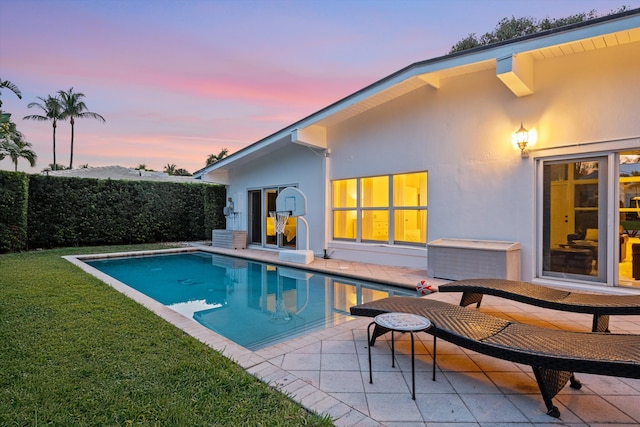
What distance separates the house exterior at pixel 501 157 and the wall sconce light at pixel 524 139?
0.11 feet

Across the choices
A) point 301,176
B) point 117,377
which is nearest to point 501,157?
point 301,176

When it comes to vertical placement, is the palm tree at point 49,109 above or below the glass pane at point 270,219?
above

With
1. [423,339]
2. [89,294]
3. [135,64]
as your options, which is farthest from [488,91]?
[135,64]

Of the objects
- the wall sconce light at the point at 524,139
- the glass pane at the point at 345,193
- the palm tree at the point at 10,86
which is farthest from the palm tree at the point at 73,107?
the wall sconce light at the point at 524,139

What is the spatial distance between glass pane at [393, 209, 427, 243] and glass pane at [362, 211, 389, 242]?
0.35 m

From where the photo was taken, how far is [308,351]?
368 centimetres

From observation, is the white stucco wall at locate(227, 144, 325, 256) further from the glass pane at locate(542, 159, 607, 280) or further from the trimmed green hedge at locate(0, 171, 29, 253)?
the trimmed green hedge at locate(0, 171, 29, 253)

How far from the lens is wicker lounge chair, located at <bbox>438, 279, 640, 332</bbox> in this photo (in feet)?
12.1

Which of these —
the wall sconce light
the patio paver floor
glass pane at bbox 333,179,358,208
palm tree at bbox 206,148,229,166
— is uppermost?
palm tree at bbox 206,148,229,166

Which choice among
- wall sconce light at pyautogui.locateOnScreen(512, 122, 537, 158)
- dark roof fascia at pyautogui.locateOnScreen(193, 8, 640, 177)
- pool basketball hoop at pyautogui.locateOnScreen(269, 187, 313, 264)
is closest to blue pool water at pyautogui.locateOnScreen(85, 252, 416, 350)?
pool basketball hoop at pyautogui.locateOnScreen(269, 187, 313, 264)

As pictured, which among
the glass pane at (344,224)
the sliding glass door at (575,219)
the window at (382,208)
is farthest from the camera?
the glass pane at (344,224)

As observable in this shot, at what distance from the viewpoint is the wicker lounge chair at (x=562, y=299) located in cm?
368

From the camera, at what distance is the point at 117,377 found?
9.87 feet

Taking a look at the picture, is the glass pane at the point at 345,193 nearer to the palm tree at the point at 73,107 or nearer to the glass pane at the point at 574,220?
the glass pane at the point at 574,220
